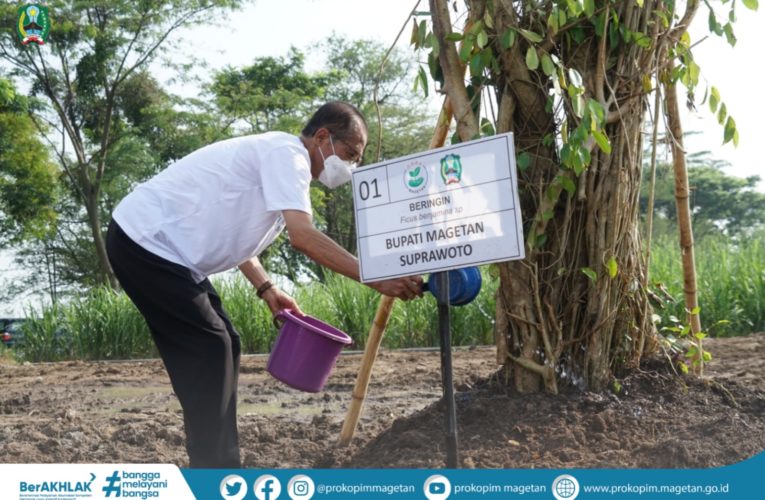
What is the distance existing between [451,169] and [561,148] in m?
0.90

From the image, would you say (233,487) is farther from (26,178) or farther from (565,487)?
(26,178)

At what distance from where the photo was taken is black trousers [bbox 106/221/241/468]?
299 cm

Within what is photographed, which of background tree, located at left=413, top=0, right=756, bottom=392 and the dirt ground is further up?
background tree, located at left=413, top=0, right=756, bottom=392

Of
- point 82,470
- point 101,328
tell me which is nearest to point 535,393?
point 82,470

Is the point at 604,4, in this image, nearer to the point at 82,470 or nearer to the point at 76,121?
the point at 82,470

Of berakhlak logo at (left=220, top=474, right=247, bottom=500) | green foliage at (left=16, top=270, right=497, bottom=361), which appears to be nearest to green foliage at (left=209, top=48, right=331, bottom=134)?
green foliage at (left=16, top=270, right=497, bottom=361)

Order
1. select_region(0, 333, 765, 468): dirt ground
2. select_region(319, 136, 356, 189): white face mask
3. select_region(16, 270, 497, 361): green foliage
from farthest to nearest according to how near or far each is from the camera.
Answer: select_region(16, 270, 497, 361): green foliage, select_region(319, 136, 356, 189): white face mask, select_region(0, 333, 765, 468): dirt ground

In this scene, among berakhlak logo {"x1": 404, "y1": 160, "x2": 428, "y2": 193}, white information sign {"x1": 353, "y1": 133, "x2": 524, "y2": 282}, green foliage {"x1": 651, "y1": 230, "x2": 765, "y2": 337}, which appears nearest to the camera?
white information sign {"x1": 353, "y1": 133, "x2": 524, "y2": 282}

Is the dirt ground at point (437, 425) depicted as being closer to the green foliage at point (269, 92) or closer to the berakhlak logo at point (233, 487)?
the berakhlak logo at point (233, 487)

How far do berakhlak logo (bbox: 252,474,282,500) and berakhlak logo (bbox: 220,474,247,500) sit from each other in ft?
0.13

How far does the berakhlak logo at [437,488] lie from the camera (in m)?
2.57

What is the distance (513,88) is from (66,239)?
2540cm

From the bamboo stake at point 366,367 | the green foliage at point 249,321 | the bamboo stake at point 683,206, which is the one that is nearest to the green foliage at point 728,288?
the green foliage at point 249,321

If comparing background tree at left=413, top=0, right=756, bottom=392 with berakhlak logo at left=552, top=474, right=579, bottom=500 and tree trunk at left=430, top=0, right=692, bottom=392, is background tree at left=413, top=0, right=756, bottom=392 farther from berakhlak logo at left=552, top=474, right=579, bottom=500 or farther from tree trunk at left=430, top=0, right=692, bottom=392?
berakhlak logo at left=552, top=474, right=579, bottom=500
